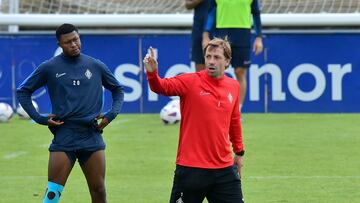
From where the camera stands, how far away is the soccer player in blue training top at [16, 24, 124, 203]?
7.97 metres

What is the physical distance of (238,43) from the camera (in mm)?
14422

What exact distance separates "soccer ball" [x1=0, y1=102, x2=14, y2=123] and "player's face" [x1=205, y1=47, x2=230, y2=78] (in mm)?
9213

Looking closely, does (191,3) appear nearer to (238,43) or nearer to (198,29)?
(198,29)

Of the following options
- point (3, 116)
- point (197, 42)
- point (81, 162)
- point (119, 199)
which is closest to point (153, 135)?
point (197, 42)

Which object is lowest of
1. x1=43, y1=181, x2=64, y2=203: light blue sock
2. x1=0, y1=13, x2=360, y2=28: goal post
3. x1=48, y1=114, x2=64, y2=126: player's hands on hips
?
x1=43, y1=181, x2=64, y2=203: light blue sock

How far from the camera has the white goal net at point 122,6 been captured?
1880cm

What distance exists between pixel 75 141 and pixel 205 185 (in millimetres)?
1378

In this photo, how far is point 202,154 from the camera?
281 inches

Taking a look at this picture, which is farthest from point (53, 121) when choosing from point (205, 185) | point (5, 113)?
point (5, 113)

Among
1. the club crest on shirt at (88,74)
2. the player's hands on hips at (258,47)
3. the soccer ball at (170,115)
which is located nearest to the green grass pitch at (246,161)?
the soccer ball at (170,115)

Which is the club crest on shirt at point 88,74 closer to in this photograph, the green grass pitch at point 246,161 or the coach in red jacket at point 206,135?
the coach in red jacket at point 206,135

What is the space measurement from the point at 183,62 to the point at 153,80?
33.9ft

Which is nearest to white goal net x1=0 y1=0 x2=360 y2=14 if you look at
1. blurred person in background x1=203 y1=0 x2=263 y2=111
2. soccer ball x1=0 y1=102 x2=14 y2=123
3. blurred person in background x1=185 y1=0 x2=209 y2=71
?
soccer ball x1=0 y1=102 x2=14 y2=123

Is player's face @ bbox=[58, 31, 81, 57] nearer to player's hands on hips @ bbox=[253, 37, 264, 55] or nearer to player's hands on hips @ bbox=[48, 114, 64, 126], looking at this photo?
player's hands on hips @ bbox=[48, 114, 64, 126]
